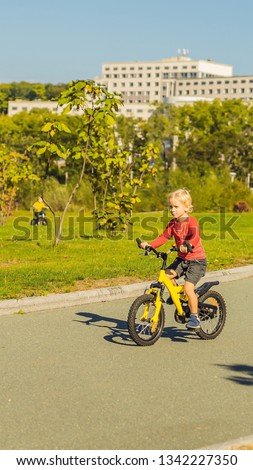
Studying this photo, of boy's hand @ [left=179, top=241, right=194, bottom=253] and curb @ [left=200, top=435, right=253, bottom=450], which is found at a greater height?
boy's hand @ [left=179, top=241, right=194, bottom=253]

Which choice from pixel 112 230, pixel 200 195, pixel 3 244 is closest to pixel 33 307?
pixel 3 244

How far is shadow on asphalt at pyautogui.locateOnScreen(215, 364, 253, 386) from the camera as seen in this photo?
254 inches

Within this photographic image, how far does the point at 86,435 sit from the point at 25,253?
9.31m

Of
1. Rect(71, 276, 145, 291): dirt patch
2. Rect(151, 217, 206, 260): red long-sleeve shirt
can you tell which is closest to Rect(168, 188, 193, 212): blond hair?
Rect(151, 217, 206, 260): red long-sleeve shirt

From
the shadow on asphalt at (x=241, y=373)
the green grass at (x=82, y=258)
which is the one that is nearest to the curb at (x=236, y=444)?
the shadow on asphalt at (x=241, y=373)

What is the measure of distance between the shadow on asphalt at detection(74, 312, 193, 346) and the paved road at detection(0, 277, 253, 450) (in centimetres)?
1

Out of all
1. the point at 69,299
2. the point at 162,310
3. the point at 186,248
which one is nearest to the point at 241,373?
the point at 162,310

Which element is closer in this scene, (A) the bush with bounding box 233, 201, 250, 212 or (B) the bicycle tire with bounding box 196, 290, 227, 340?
(B) the bicycle tire with bounding box 196, 290, 227, 340

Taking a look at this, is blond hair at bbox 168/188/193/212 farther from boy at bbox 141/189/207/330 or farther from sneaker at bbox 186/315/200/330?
sneaker at bbox 186/315/200/330

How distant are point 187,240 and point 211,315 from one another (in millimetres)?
849

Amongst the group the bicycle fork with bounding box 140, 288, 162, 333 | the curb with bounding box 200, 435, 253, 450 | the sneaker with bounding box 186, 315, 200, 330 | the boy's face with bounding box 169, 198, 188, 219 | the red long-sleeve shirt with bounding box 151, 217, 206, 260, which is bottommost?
the curb with bounding box 200, 435, 253, 450

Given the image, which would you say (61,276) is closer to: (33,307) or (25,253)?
(33,307)

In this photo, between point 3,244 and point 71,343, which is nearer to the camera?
point 71,343

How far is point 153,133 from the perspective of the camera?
7200 centimetres
